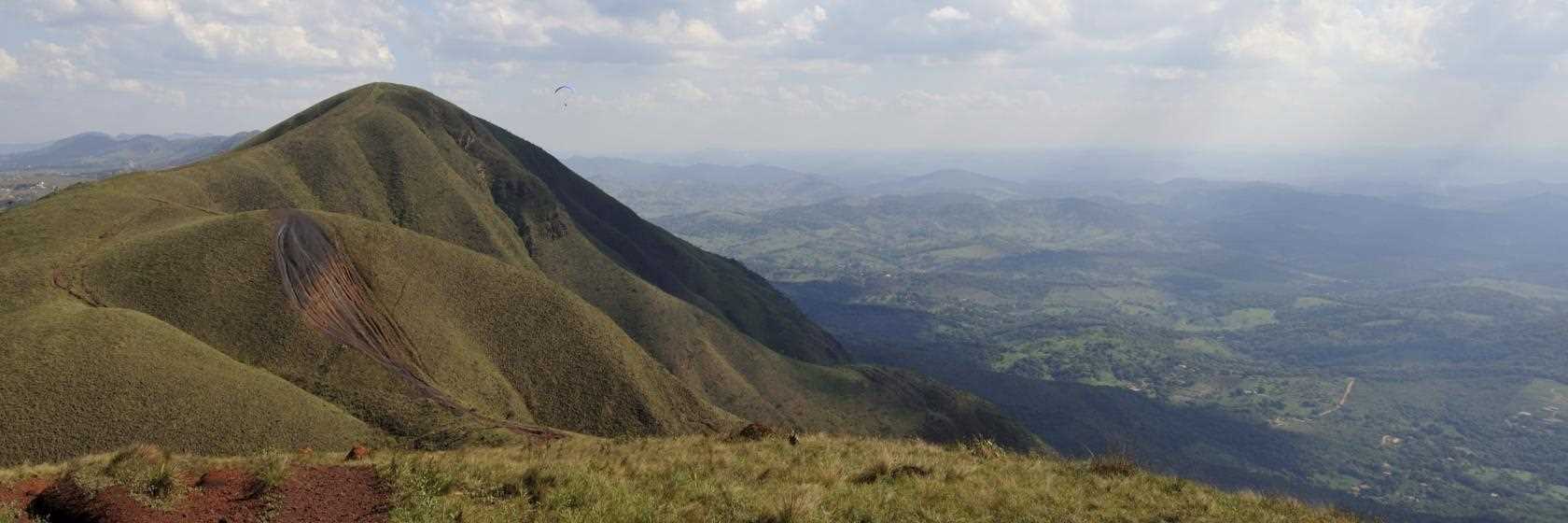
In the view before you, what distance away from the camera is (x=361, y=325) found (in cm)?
5869

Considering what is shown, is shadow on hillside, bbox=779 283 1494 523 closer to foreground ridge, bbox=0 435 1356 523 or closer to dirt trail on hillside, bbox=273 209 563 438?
dirt trail on hillside, bbox=273 209 563 438

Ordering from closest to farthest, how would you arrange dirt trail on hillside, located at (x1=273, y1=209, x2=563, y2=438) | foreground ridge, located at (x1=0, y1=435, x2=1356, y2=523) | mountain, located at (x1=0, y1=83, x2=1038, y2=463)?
foreground ridge, located at (x1=0, y1=435, x2=1356, y2=523) → mountain, located at (x1=0, y1=83, x2=1038, y2=463) → dirt trail on hillside, located at (x1=273, y1=209, x2=563, y2=438)

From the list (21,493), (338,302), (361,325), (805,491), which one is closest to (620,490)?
(805,491)

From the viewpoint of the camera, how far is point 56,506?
13.9m

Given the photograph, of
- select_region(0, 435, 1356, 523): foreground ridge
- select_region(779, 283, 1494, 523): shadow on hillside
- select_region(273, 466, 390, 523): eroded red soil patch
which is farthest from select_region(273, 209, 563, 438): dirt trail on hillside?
select_region(779, 283, 1494, 523): shadow on hillside

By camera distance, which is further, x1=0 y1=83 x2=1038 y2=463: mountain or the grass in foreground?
x1=0 y1=83 x2=1038 y2=463: mountain

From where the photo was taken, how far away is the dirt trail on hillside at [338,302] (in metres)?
55.8

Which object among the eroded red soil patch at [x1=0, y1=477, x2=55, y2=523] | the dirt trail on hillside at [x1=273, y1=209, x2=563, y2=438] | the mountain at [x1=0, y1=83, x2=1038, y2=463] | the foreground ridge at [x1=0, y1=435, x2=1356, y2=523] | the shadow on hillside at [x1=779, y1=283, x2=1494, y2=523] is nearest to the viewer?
the eroded red soil patch at [x1=0, y1=477, x2=55, y2=523]

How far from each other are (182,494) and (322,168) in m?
100

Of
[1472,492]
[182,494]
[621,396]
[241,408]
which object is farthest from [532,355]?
[1472,492]

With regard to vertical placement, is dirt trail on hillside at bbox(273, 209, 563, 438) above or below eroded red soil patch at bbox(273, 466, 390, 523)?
below

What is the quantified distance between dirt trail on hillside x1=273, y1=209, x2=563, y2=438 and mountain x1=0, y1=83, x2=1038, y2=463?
8.2 inches

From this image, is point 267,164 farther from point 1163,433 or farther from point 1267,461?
point 1267,461

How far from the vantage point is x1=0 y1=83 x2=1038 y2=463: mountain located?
40.6 meters
